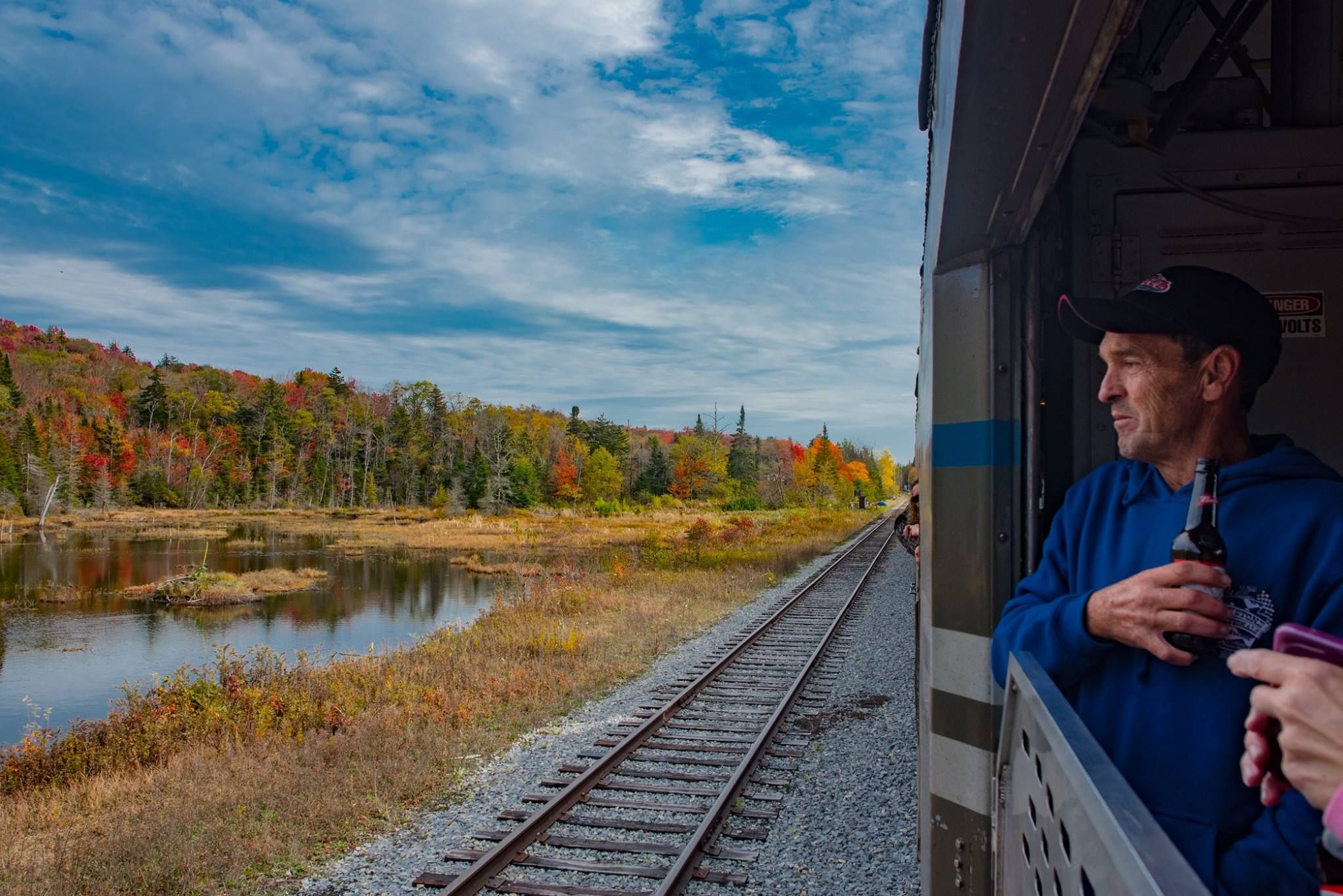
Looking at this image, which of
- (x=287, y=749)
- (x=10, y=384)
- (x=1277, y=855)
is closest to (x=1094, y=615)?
(x=1277, y=855)

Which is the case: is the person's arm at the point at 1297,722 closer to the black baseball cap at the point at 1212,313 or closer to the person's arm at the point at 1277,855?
the person's arm at the point at 1277,855

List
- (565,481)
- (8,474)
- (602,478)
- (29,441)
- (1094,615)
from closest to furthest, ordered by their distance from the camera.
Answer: (1094,615) < (8,474) < (29,441) < (602,478) < (565,481)

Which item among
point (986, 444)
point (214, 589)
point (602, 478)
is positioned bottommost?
point (214, 589)

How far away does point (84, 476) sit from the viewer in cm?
7488

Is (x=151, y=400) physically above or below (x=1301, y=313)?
above

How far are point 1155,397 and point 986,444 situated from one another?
758mm

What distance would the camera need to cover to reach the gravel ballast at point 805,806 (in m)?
5.06

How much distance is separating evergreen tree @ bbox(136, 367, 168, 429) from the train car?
104 m

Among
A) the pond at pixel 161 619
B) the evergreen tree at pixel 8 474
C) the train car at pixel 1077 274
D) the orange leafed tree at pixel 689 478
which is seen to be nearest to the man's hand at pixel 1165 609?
the train car at pixel 1077 274

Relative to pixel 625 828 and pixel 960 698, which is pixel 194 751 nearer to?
pixel 625 828

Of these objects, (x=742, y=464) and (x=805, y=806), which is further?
(x=742, y=464)

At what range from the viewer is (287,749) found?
27.0ft

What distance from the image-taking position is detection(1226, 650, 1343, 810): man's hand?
993 millimetres

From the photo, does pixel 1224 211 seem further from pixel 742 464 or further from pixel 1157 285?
pixel 742 464
